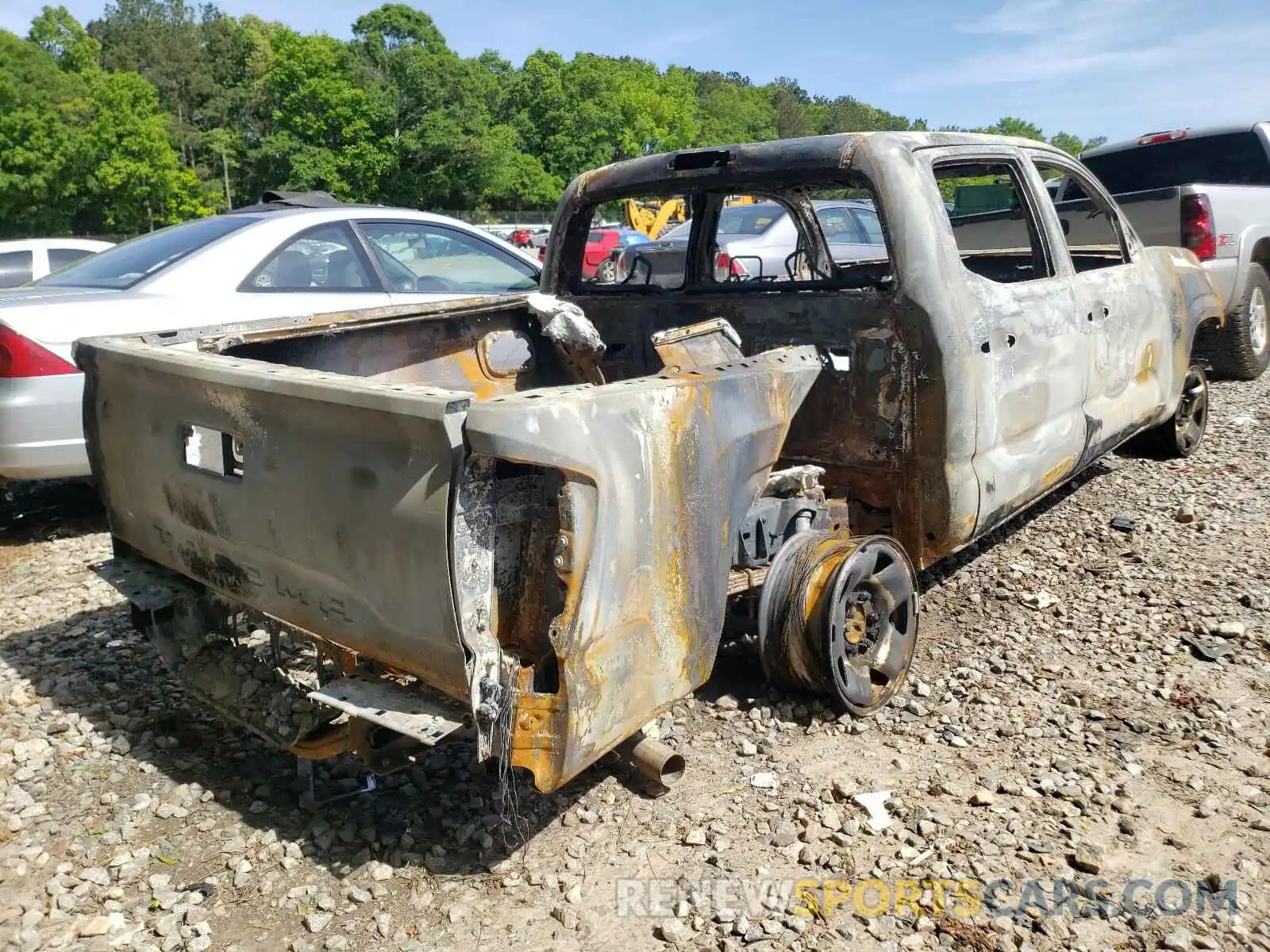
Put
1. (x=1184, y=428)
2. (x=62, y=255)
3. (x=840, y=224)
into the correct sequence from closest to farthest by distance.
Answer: (x=1184, y=428) → (x=840, y=224) → (x=62, y=255)

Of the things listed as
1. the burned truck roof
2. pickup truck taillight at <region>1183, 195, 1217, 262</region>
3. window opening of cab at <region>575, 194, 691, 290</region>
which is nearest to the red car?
window opening of cab at <region>575, 194, 691, 290</region>

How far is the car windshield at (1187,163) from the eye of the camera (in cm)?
851

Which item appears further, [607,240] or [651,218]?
[607,240]

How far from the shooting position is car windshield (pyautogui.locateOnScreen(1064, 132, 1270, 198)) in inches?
335

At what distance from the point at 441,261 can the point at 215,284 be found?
4.65ft

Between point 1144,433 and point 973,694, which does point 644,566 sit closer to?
point 973,694

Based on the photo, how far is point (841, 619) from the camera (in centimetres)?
321

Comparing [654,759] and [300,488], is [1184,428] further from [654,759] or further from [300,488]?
[300,488]

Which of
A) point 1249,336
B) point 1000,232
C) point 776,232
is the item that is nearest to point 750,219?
point 776,232

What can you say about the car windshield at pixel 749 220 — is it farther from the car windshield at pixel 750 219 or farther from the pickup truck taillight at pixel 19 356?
the pickup truck taillight at pixel 19 356

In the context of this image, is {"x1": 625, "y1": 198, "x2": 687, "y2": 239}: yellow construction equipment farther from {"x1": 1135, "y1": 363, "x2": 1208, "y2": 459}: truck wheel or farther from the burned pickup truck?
the burned pickup truck

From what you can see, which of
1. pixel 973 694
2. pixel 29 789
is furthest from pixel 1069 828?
pixel 29 789

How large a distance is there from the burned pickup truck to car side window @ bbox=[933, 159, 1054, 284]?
0.02 metres

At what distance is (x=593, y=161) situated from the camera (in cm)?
7200
